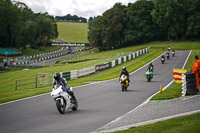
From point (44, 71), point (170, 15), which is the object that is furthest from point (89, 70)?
point (170, 15)

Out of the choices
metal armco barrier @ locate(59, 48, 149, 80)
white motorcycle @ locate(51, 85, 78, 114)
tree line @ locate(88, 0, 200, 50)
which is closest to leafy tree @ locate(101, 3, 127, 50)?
tree line @ locate(88, 0, 200, 50)

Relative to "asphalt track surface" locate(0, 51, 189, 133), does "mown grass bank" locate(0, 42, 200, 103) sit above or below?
below

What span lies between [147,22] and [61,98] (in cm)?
9552

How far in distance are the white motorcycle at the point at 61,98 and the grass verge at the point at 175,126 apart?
4.18 meters

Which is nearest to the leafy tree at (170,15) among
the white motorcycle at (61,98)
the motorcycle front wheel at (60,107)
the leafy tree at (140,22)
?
the leafy tree at (140,22)

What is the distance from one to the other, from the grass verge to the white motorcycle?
13.7ft

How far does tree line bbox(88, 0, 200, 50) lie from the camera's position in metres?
99.1

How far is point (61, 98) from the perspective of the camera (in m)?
12.2

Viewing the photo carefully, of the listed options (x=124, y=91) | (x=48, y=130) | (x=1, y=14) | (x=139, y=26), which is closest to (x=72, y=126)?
(x=48, y=130)

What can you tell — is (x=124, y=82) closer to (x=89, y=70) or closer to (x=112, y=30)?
(x=89, y=70)

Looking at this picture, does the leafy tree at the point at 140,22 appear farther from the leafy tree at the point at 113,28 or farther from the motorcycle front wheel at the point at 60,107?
the motorcycle front wheel at the point at 60,107

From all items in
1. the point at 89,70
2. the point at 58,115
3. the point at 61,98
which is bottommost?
the point at 89,70

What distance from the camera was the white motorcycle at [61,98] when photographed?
12.1 m

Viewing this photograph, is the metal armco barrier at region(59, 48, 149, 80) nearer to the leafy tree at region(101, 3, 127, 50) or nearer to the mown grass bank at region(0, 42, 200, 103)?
the mown grass bank at region(0, 42, 200, 103)
